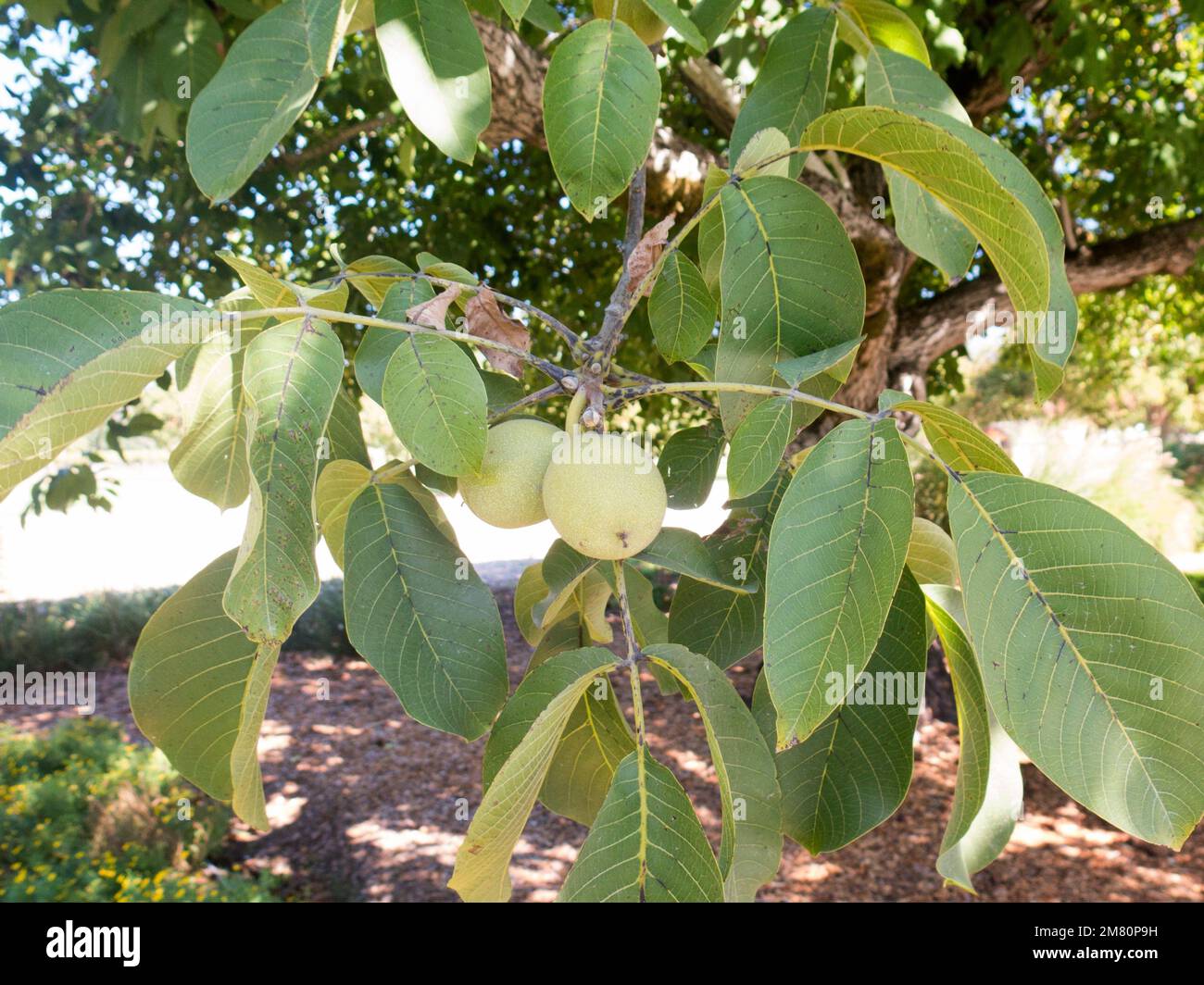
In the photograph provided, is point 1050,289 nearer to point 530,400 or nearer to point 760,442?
point 760,442

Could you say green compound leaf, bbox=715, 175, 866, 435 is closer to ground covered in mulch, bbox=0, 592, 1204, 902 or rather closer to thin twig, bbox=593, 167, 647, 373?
thin twig, bbox=593, 167, 647, 373

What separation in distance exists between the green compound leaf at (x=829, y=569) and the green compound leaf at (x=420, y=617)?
0.31 meters

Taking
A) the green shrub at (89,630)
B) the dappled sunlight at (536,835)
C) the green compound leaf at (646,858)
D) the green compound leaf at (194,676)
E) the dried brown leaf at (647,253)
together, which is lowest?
the dappled sunlight at (536,835)

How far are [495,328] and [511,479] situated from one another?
7.0 inches

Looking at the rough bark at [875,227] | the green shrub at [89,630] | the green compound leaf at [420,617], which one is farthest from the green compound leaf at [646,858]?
the green shrub at [89,630]

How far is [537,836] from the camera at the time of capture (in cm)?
430

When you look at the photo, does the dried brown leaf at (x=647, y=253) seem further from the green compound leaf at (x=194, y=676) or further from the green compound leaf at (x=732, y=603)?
the green compound leaf at (x=194, y=676)

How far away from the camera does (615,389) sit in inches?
33.4

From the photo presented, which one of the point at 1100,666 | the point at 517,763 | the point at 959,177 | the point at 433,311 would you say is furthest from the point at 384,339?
the point at 1100,666

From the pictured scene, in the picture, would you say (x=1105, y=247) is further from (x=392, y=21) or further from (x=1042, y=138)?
(x=392, y=21)

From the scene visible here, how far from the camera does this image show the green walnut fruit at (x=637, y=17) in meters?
0.94

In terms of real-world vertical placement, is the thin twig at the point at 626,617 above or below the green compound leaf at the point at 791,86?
below
